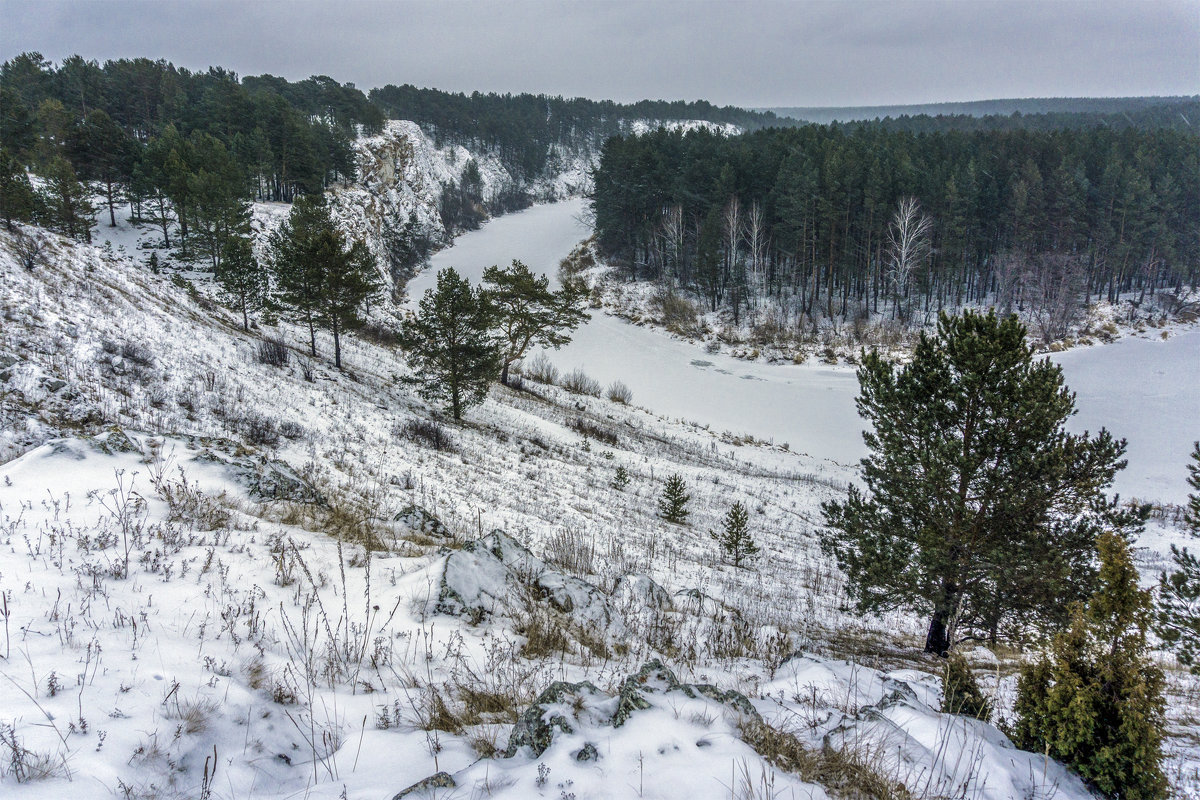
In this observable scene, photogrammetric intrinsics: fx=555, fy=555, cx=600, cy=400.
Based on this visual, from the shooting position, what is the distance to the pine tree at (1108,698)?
310cm

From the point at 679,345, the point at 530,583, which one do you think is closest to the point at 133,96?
the point at 679,345

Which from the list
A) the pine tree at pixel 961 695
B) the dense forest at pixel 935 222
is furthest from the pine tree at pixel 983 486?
→ the dense forest at pixel 935 222

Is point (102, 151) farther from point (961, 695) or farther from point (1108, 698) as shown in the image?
point (1108, 698)

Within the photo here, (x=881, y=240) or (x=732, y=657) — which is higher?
(x=881, y=240)

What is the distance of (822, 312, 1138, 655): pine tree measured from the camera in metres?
7.73

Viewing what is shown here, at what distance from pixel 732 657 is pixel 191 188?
49.5 m

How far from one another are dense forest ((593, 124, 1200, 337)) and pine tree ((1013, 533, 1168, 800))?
50987mm

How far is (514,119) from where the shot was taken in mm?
132875

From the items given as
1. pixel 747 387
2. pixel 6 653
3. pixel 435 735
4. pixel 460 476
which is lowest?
pixel 747 387

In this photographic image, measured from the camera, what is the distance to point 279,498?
7.07m

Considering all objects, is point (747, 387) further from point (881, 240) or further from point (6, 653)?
point (6, 653)

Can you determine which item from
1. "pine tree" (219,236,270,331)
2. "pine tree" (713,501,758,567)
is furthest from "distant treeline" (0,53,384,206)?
"pine tree" (713,501,758,567)

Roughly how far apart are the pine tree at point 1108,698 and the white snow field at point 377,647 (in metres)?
0.24

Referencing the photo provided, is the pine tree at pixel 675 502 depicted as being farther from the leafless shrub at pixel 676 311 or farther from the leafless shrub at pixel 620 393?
the leafless shrub at pixel 676 311
